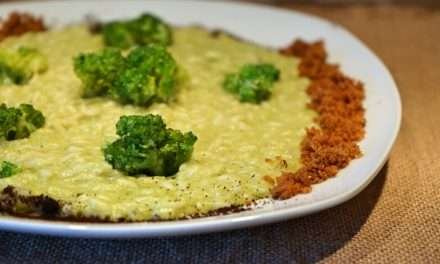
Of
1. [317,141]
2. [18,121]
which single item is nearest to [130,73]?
[18,121]

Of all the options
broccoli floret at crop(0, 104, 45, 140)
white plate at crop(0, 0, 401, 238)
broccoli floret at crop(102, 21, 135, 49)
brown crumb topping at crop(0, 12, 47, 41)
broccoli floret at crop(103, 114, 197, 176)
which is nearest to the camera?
white plate at crop(0, 0, 401, 238)

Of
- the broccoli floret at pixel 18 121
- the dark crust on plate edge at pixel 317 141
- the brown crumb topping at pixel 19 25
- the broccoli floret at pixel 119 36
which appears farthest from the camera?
the brown crumb topping at pixel 19 25

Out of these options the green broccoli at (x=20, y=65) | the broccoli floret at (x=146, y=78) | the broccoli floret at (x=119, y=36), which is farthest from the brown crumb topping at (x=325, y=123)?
the green broccoli at (x=20, y=65)

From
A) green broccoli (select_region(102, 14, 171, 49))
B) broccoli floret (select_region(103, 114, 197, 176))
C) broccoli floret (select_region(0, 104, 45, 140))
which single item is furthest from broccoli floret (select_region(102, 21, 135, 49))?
broccoli floret (select_region(103, 114, 197, 176))

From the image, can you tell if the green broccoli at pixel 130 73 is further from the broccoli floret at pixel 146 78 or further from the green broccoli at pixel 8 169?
the green broccoli at pixel 8 169

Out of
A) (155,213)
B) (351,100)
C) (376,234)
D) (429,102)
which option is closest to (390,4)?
(429,102)

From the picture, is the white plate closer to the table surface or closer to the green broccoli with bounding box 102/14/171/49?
the table surface
